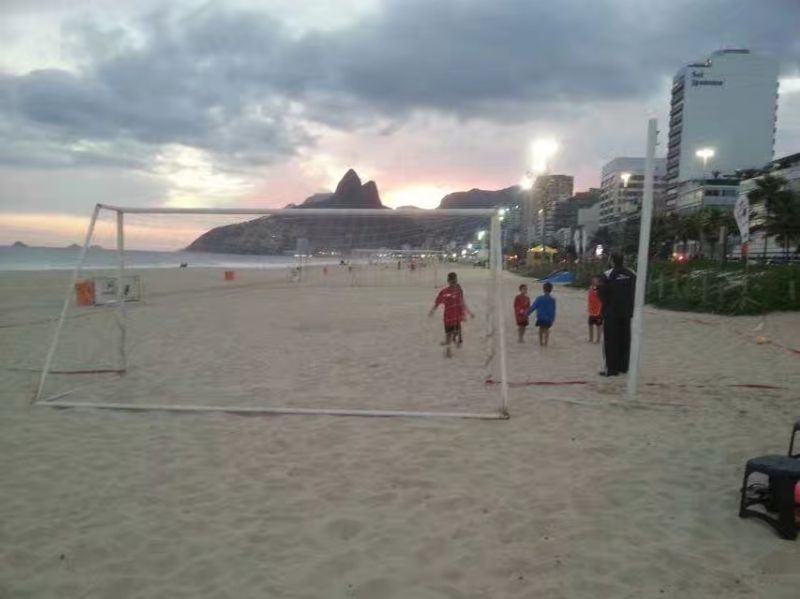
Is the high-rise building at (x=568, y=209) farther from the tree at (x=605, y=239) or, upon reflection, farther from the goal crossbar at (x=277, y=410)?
the goal crossbar at (x=277, y=410)

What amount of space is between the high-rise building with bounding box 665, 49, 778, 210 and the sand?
14693cm

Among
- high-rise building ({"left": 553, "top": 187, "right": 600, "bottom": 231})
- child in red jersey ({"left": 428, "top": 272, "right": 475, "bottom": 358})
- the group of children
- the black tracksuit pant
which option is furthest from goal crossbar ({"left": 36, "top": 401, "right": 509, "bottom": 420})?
high-rise building ({"left": 553, "top": 187, "right": 600, "bottom": 231})

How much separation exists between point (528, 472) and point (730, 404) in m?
3.31

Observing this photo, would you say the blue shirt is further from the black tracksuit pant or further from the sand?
the black tracksuit pant

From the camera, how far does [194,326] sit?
12711 mm

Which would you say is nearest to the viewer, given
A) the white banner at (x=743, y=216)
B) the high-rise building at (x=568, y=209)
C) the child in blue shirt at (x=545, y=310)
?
the child in blue shirt at (x=545, y=310)

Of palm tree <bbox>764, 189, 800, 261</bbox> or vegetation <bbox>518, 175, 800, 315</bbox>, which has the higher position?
palm tree <bbox>764, 189, 800, 261</bbox>

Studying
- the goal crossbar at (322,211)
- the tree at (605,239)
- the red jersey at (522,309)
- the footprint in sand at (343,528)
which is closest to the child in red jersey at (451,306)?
the red jersey at (522,309)

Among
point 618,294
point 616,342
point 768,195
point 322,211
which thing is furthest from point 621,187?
point 322,211

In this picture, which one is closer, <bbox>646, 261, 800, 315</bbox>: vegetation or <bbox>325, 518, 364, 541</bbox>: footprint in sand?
<bbox>325, 518, 364, 541</bbox>: footprint in sand

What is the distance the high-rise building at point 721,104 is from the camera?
136m

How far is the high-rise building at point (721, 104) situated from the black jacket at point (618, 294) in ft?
476

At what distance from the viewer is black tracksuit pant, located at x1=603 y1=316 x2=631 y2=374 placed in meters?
7.25

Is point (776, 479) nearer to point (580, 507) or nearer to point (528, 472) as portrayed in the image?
point (580, 507)
